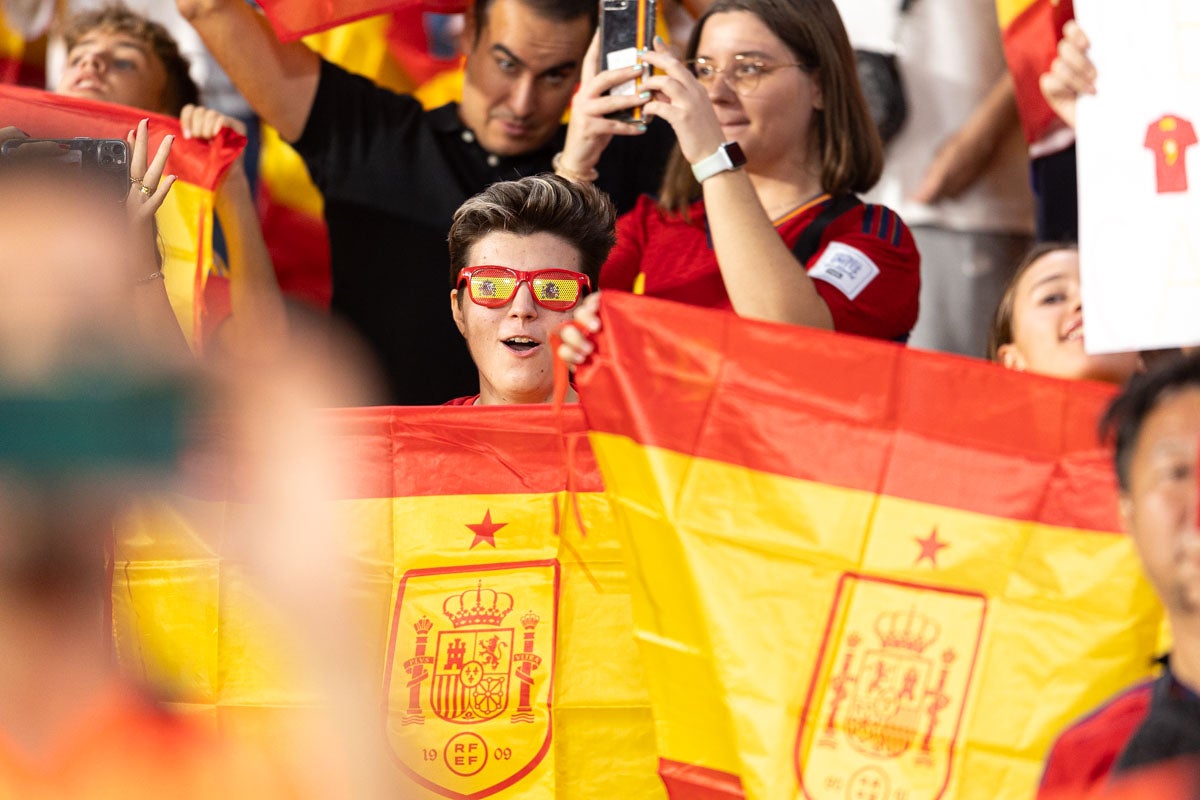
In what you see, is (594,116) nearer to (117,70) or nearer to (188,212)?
(188,212)

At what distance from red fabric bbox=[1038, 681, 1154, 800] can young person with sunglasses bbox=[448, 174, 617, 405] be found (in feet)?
4.20

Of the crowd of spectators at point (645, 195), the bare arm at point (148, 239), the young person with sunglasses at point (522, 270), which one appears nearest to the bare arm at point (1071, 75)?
the crowd of spectators at point (645, 195)

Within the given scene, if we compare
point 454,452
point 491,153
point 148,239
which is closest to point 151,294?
point 148,239

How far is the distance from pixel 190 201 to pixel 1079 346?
204 centimetres

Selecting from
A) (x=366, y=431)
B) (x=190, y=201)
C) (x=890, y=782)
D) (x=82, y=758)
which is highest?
(x=190, y=201)

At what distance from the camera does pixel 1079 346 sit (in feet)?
9.77

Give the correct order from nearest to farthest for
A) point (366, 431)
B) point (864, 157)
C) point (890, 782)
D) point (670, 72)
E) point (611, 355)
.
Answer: point (890, 782) → point (611, 355) → point (366, 431) → point (670, 72) → point (864, 157)

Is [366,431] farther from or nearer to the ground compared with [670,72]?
nearer to the ground

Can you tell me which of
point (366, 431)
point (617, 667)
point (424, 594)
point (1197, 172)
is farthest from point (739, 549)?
point (1197, 172)

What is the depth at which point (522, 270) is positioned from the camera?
3.11 metres

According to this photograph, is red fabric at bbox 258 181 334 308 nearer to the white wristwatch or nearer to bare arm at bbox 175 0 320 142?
bare arm at bbox 175 0 320 142

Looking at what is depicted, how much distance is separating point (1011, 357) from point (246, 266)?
1.90 metres

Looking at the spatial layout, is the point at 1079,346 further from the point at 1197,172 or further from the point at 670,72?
the point at 670,72

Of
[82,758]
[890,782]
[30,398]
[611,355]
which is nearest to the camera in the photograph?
[30,398]
